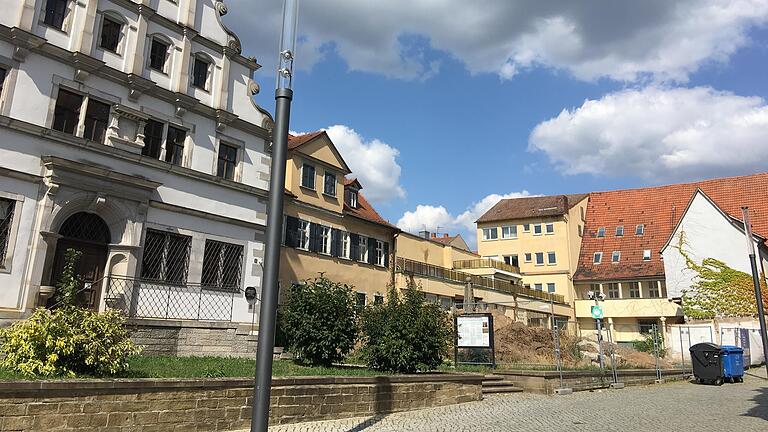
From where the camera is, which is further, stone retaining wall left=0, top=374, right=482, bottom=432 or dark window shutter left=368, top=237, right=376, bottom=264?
dark window shutter left=368, top=237, right=376, bottom=264

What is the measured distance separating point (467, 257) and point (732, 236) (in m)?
19.7

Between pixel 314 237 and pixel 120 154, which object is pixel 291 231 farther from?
pixel 120 154

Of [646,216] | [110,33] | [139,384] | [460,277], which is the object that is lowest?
[139,384]

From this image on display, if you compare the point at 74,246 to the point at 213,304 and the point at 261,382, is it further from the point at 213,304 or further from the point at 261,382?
the point at 261,382

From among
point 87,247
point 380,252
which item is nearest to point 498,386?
point 87,247

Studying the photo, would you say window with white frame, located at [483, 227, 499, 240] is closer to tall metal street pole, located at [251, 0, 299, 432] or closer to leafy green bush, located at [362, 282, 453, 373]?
leafy green bush, located at [362, 282, 453, 373]

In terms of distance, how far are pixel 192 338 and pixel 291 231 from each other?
10183 mm

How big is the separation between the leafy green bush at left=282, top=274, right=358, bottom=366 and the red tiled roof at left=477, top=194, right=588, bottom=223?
41466mm

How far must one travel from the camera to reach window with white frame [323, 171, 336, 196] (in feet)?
99.6

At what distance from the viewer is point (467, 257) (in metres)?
47.0

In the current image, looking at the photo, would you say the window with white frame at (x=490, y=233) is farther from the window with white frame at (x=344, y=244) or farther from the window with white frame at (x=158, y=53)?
the window with white frame at (x=158, y=53)

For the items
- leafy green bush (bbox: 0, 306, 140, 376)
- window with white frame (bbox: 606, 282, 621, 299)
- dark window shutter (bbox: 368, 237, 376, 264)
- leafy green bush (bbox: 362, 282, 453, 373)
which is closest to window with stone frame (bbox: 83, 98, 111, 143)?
leafy green bush (bbox: 0, 306, 140, 376)

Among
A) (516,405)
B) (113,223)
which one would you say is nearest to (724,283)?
(516,405)

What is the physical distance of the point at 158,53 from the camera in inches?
824
